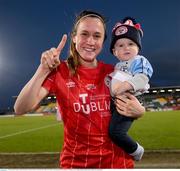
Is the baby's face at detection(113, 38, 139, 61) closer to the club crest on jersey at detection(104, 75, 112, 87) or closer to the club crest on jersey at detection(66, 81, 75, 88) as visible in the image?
the club crest on jersey at detection(104, 75, 112, 87)

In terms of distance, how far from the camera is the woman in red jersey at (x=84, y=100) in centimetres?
228

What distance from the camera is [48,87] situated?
2346 mm

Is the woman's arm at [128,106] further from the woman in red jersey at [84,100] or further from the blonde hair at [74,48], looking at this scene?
the blonde hair at [74,48]

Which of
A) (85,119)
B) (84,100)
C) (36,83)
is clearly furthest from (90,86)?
(36,83)

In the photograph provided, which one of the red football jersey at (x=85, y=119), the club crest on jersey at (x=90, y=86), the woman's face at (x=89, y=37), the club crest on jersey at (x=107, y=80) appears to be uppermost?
the woman's face at (x=89, y=37)

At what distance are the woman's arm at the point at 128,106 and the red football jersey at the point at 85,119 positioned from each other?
74 mm

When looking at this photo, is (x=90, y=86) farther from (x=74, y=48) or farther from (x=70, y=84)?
(x=74, y=48)

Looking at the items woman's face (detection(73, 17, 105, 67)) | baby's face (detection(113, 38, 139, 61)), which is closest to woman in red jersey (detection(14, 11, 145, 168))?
woman's face (detection(73, 17, 105, 67))

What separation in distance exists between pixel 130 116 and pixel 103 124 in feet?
0.56

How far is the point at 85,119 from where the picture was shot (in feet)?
7.52

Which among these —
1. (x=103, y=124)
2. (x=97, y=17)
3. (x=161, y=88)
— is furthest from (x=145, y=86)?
(x=161, y=88)

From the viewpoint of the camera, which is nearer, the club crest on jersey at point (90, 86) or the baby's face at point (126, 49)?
the club crest on jersey at point (90, 86)

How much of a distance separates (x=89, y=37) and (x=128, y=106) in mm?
466

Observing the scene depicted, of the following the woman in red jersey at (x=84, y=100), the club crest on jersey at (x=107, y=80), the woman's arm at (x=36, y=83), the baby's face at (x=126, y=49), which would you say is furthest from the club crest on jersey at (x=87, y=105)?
the baby's face at (x=126, y=49)
